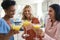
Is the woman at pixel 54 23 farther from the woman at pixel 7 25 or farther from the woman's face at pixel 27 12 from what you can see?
the woman at pixel 7 25

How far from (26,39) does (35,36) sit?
0.12 metres

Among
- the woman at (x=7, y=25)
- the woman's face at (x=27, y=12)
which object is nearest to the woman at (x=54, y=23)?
the woman's face at (x=27, y=12)

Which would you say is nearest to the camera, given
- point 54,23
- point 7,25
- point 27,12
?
point 7,25

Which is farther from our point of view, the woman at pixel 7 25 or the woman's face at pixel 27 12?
the woman's face at pixel 27 12

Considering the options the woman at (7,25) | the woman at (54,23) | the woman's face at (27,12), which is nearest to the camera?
the woman at (7,25)

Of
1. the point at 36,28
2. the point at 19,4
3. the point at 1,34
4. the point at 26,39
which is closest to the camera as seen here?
the point at 1,34

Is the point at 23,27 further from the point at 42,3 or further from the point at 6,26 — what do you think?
the point at 42,3

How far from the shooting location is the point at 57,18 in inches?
58.6

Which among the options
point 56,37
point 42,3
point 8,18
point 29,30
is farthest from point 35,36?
point 42,3

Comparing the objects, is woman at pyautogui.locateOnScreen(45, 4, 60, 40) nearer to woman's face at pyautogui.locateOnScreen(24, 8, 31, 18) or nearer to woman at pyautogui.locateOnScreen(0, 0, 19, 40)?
woman's face at pyautogui.locateOnScreen(24, 8, 31, 18)

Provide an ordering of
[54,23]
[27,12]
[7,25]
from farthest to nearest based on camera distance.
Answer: [27,12] < [54,23] < [7,25]

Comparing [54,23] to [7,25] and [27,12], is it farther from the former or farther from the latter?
[7,25]

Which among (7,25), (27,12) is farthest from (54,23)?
(7,25)

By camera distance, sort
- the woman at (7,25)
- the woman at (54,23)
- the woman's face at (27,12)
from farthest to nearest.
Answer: the woman's face at (27,12) → the woman at (54,23) → the woman at (7,25)
